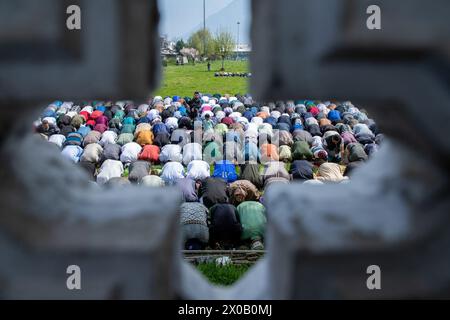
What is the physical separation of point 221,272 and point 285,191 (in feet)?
19.0

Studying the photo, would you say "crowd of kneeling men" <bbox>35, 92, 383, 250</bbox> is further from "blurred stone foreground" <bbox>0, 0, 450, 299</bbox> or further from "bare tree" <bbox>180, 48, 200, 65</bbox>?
"bare tree" <bbox>180, 48, 200, 65</bbox>

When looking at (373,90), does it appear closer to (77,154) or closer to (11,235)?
(11,235)

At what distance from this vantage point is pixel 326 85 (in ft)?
2.93

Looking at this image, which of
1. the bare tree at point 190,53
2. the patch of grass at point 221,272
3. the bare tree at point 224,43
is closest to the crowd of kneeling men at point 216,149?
the patch of grass at point 221,272

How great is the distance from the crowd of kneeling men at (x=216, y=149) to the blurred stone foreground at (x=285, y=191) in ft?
19.5

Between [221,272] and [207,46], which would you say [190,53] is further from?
[221,272]

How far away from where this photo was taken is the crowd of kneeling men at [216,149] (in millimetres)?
8406

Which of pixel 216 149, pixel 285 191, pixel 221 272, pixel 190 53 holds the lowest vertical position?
pixel 221 272

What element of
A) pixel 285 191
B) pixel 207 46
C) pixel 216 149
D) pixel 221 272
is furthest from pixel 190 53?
pixel 285 191

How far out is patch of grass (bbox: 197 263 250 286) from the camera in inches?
261

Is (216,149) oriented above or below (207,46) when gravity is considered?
below

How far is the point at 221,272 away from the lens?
22.3ft

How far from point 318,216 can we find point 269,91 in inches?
12.5
